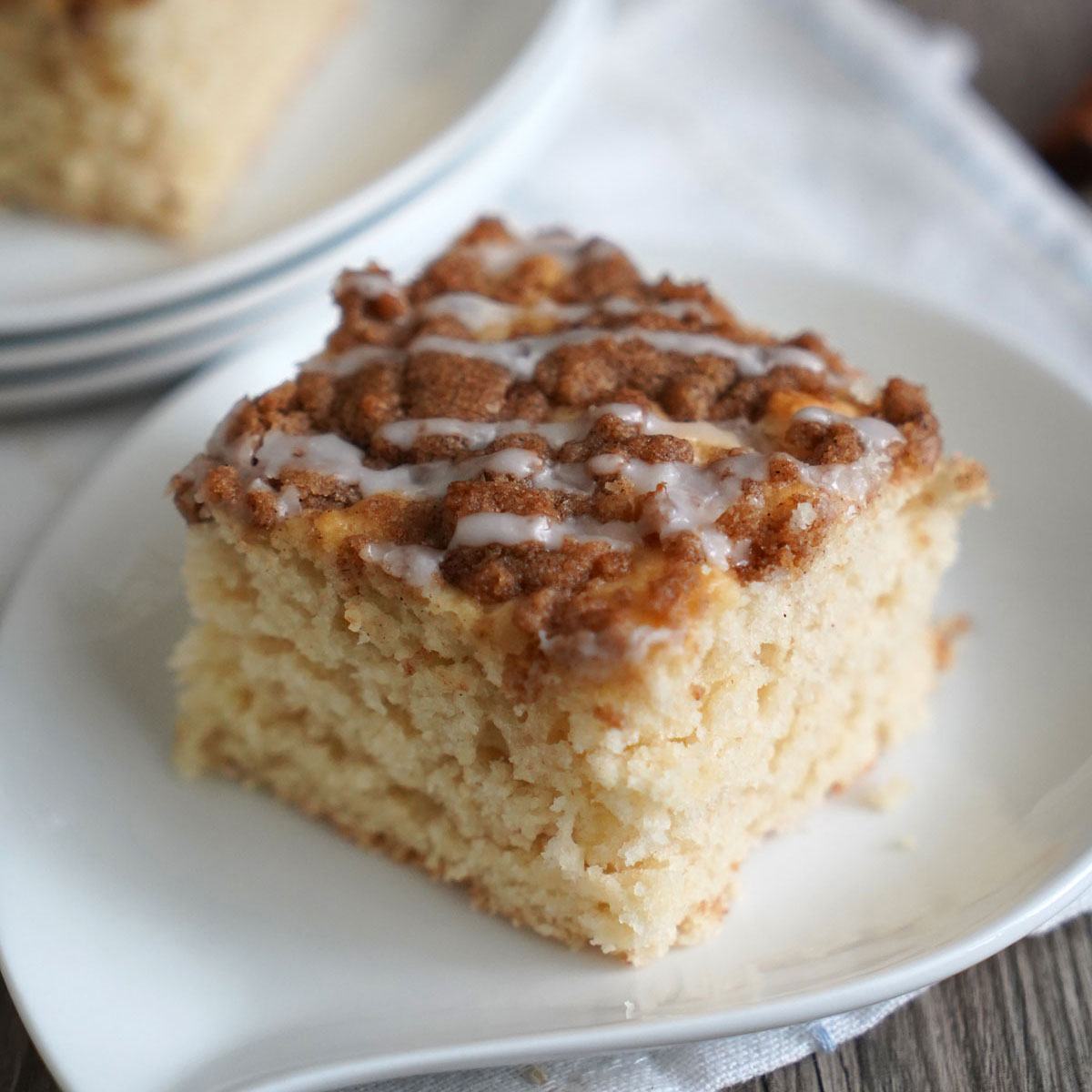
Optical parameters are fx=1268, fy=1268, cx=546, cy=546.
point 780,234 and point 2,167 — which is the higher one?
point 780,234

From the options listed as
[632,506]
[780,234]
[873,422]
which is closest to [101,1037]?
[632,506]

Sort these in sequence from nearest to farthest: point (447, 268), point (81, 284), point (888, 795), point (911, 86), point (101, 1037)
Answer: point (101, 1037), point (888, 795), point (447, 268), point (81, 284), point (911, 86)

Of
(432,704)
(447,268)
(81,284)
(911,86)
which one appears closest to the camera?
(432,704)

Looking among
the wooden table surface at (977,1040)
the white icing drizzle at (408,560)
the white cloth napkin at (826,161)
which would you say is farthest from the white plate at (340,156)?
the wooden table surface at (977,1040)

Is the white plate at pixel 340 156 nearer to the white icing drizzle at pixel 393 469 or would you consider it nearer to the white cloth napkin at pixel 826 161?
the white cloth napkin at pixel 826 161

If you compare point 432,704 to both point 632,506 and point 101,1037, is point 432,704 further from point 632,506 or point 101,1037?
point 101,1037

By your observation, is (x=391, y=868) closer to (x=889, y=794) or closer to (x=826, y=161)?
(x=889, y=794)
